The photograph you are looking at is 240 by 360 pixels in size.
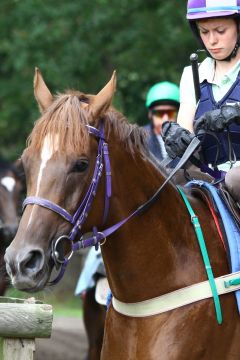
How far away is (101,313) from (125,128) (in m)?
5.20

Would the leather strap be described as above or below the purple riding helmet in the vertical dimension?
below

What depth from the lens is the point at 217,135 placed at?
6.03 metres

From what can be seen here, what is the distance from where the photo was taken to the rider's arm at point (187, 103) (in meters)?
6.23

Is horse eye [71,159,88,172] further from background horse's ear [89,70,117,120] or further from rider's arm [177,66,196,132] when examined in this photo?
rider's arm [177,66,196,132]

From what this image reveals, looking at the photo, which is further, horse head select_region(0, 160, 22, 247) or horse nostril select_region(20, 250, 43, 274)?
horse head select_region(0, 160, 22, 247)

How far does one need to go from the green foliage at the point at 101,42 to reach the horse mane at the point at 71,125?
10.6 metres

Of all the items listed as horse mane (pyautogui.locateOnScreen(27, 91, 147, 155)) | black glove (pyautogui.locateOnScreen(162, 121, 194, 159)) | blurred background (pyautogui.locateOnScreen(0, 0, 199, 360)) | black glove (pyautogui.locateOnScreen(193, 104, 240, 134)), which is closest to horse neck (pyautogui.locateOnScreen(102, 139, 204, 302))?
horse mane (pyautogui.locateOnScreen(27, 91, 147, 155))

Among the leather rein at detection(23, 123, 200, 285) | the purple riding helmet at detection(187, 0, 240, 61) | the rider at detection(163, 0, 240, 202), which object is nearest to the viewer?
the leather rein at detection(23, 123, 200, 285)

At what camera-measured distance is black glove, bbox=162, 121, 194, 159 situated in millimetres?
5828

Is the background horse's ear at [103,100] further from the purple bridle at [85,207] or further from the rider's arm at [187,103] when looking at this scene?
the rider's arm at [187,103]

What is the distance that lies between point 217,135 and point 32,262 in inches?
67.8

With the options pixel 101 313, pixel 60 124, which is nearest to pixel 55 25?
pixel 101 313

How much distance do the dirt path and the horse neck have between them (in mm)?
6067

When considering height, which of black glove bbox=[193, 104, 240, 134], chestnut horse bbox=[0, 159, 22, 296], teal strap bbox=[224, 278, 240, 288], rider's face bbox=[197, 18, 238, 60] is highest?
rider's face bbox=[197, 18, 238, 60]
